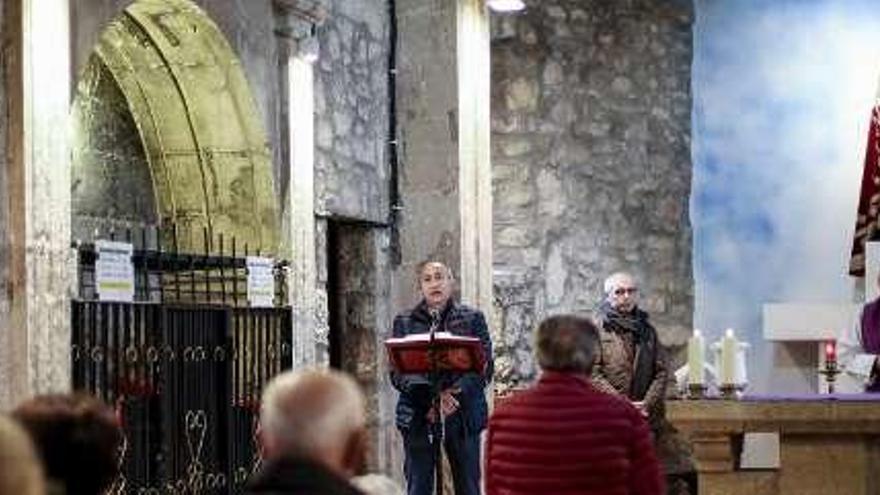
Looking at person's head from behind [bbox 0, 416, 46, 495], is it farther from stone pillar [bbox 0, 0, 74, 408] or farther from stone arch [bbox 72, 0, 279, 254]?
stone arch [bbox 72, 0, 279, 254]

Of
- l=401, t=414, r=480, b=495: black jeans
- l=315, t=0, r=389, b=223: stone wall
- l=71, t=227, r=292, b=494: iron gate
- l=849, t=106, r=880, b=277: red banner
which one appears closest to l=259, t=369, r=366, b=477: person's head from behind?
l=71, t=227, r=292, b=494: iron gate

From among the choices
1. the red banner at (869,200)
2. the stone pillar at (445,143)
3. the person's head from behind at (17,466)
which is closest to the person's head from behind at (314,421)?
the person's head from behind at (17,466)

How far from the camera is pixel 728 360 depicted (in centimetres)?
691

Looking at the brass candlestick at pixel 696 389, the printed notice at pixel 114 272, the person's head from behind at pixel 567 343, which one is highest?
the printed notice at pixel 114 272

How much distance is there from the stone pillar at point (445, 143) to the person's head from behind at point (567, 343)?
17.8 ft

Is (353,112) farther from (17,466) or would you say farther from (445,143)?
(17,466)

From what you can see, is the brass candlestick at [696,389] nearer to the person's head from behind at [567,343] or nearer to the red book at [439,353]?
the red book at [439,353]

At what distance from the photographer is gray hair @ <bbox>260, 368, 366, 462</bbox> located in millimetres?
2883

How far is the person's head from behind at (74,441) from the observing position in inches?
109

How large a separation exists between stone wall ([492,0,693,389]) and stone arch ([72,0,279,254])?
2.75 metres

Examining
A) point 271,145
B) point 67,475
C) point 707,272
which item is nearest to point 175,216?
point 271,145

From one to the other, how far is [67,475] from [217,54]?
5.16 metres

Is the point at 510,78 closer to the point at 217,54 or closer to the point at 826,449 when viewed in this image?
the point at 217,54

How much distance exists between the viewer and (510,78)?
35.1 ft
